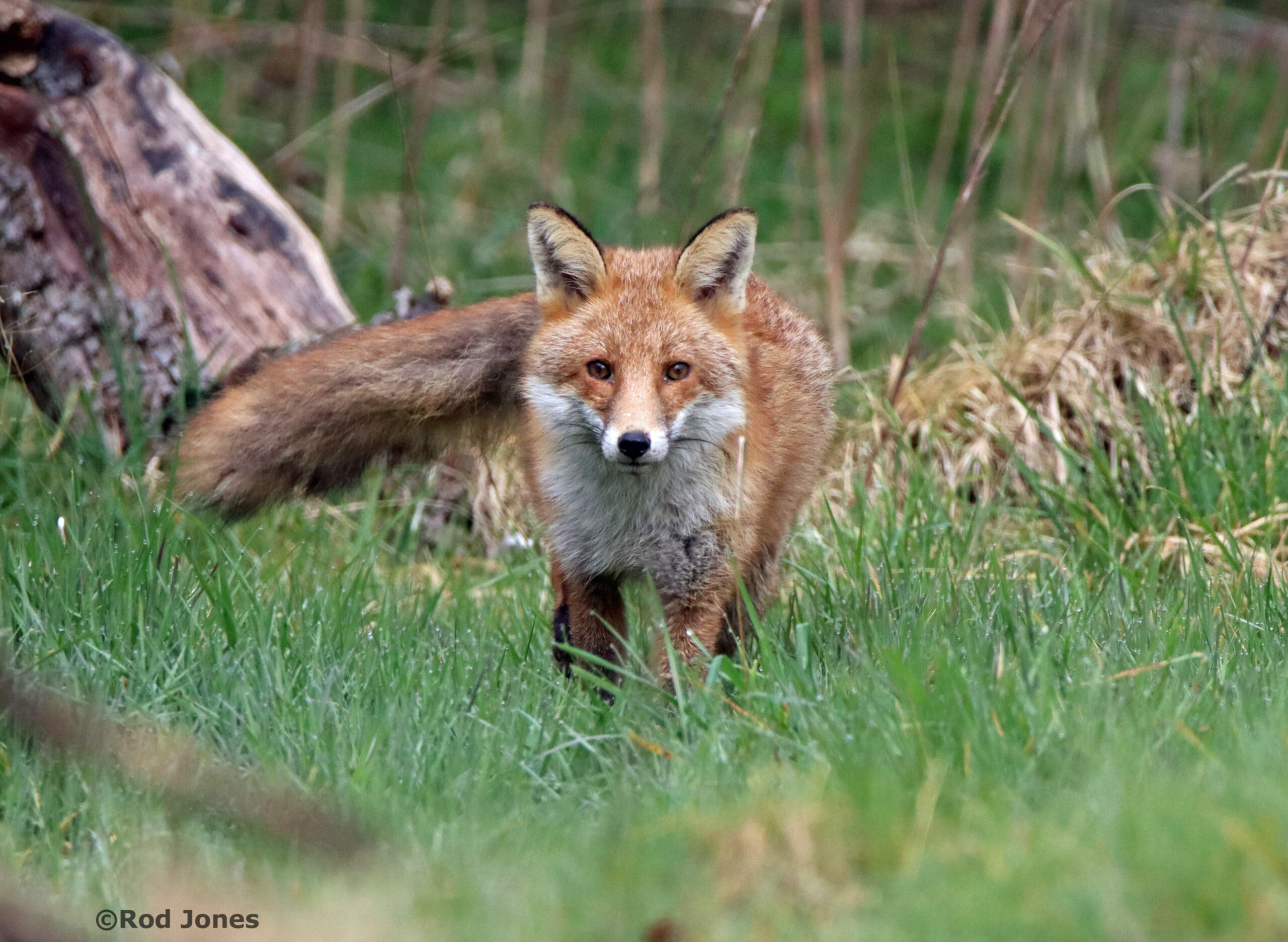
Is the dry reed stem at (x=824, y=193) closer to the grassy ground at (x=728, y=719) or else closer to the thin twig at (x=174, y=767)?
the grassy ground at (x=728, y=719)

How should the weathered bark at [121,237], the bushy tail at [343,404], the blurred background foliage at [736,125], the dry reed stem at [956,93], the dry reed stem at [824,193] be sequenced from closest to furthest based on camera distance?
the bushy tail at [343,404] < the weathered bark at [121,237] < the dry reed stem at [824,193] < the blurred background foliage at [736,125] < the dry reed stem at [956,93]

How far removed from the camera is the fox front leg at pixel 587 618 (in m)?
3.95

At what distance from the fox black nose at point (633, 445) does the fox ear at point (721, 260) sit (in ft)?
2.33

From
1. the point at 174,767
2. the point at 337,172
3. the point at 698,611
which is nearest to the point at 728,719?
the point at 698,611

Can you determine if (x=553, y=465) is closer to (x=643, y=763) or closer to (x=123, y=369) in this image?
(x=643, y=763)

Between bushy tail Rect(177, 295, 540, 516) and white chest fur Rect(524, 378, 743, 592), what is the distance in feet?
1.34

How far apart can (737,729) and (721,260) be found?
1.58m

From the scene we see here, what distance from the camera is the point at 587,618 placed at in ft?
13.2

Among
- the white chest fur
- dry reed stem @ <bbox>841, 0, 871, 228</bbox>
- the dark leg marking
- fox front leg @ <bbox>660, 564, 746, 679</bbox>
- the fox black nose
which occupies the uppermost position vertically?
dry reed stem @ <bbox>841, 0, 871, 228</bbox>

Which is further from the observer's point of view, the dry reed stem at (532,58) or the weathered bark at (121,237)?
the dry reed stem at (532,58)

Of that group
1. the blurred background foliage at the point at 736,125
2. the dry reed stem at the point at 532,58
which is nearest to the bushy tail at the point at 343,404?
the blurred background foliage at the point at 736,125

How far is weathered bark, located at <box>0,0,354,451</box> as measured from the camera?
539 centimetres

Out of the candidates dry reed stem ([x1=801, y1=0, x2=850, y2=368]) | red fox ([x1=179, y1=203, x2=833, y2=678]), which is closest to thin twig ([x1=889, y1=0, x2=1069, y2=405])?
red fox ([x1=179, y1=203, x2=833, y2=678])

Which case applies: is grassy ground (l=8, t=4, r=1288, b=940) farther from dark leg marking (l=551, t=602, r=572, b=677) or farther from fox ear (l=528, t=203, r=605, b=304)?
fox ear (l=528, t=203, r=605, b=304)
